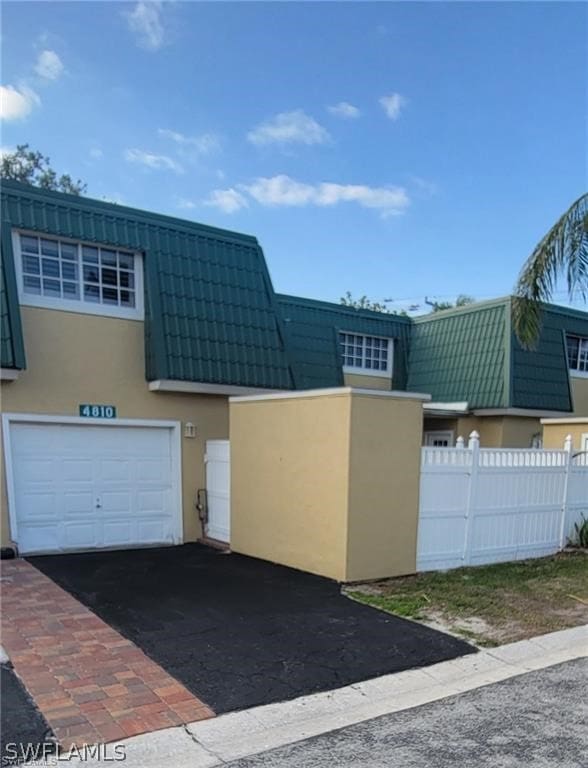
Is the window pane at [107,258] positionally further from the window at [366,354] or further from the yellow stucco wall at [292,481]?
the window at [366,354]

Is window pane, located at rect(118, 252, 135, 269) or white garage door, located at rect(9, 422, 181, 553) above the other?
window pane, located at rect(118, 252, 135, 269)

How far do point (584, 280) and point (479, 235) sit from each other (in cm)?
867

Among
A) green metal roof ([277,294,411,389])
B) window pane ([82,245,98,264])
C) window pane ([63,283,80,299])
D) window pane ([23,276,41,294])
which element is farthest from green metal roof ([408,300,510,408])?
window pane ([23,276,41,294])

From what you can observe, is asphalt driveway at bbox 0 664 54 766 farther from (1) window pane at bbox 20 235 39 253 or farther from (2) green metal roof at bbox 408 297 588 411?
(2) green metal roof at bbox 408 297 588 411

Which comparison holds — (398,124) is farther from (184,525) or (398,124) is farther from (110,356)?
(184,525)

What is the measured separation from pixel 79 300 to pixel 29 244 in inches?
46.5

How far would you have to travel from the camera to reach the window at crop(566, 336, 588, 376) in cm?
1602

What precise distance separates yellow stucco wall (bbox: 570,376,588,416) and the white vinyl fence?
6.59 m

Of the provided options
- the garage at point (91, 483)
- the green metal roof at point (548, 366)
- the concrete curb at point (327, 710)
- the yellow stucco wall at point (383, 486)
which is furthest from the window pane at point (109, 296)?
the green metal roof at point (548, 366)

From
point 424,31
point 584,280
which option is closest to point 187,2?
point 424,31

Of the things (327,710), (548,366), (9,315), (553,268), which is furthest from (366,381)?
(327,710)

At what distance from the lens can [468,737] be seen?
3.50 meters

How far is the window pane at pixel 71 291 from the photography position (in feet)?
30.5

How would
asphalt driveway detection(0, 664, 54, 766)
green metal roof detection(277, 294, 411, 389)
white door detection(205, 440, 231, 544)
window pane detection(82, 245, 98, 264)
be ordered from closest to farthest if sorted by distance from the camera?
asphalt driveway detection(0, 664, 54, 766) → window pane detection(82, 245, 98, 264) → white door detection(205, 440, 231, 544) → green metal roof detection(277, 294, 411, 389)
